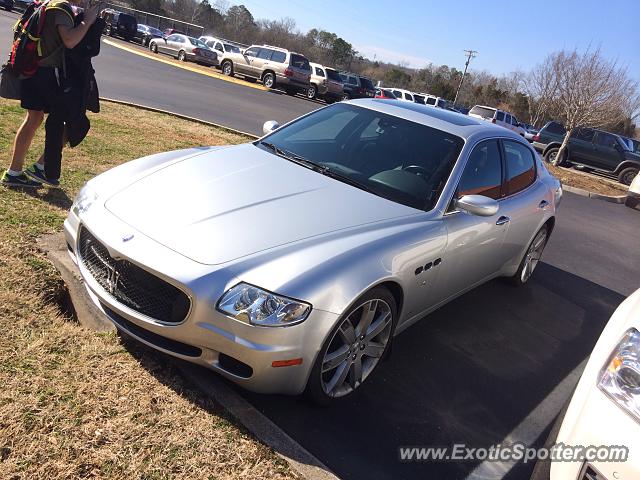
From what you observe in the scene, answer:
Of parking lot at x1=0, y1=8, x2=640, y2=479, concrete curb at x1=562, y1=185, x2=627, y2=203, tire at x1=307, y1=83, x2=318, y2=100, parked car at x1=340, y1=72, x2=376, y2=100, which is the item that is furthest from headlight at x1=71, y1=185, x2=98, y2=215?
parked car at x1=340, y1=72, x2=376, y2=100

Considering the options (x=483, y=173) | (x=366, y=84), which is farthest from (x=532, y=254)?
(x=366, y=84)

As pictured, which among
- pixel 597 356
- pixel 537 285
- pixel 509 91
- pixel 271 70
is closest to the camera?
pixel 597 356

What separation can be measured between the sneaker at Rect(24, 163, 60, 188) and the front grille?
2.38 meters

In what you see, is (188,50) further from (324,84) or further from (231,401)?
(231,401)

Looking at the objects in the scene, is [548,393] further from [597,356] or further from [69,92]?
[69,92]

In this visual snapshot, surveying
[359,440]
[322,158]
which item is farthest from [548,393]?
[322,158]

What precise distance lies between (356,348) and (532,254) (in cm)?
324

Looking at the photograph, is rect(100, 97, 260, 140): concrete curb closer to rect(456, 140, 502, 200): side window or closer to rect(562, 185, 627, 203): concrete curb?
rect(456, 140, 502, 200): side window

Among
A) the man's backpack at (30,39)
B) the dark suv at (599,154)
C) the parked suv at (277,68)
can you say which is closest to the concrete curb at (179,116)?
the man's backpack at (30,39)

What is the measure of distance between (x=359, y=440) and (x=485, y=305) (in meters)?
2.60

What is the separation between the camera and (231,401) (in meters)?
2.77

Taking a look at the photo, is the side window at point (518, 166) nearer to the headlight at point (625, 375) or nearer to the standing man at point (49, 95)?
the headlight at point (625, 375)

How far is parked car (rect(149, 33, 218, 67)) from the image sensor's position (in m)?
31.2

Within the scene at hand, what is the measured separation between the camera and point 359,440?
2.81 m
